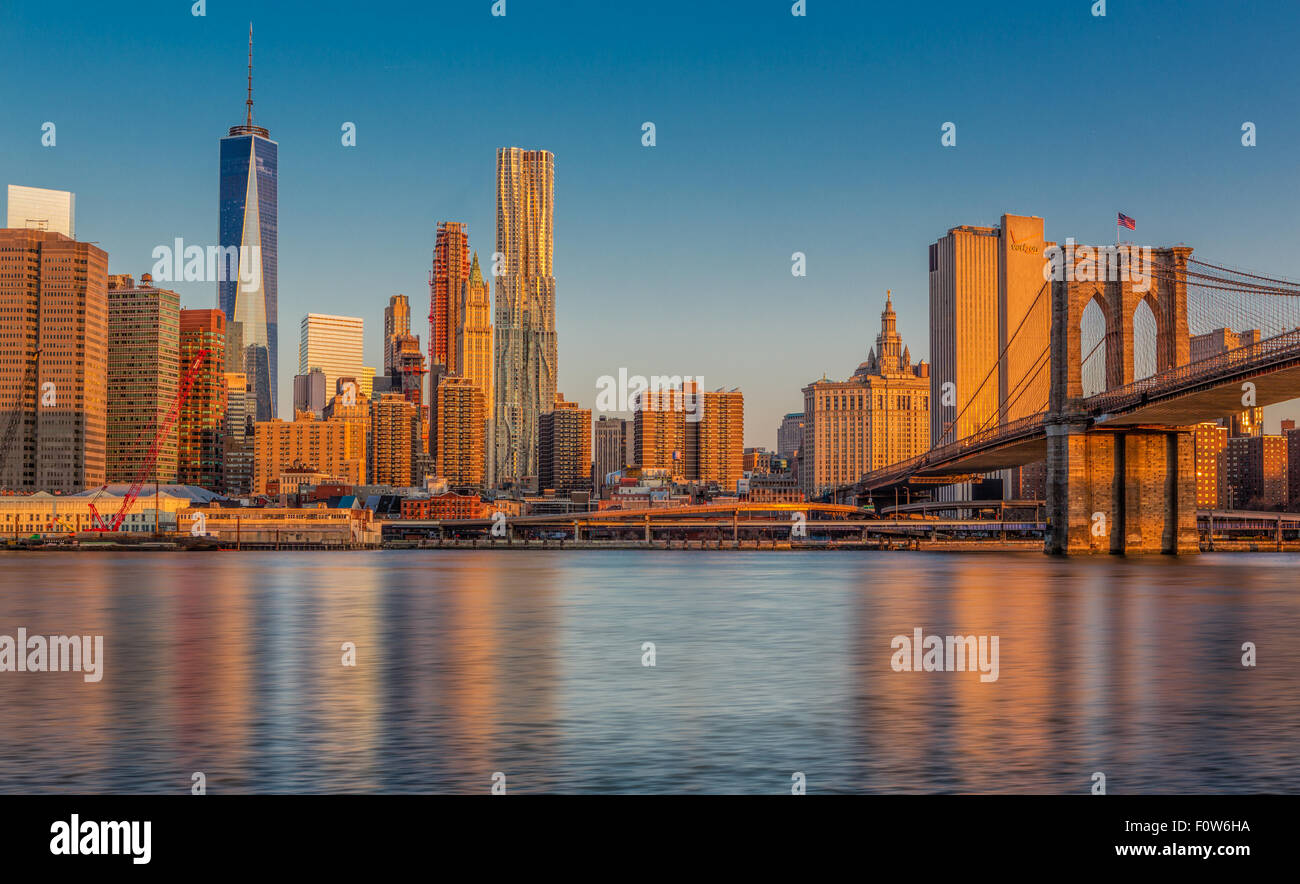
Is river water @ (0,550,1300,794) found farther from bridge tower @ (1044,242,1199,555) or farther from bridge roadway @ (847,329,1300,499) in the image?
bridge tower @ (1044,242,1199,555)

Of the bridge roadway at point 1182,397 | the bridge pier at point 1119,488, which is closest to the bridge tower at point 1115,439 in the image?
the bridge pier at point 1119,488

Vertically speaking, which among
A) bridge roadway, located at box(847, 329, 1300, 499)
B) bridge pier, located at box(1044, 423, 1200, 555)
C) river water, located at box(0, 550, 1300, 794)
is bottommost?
river water, located at box(0, 550, 1300, 794)

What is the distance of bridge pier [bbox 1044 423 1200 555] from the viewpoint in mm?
96438

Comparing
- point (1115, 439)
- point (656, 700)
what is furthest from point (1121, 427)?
point (656, 700)

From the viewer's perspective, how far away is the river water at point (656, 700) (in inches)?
729

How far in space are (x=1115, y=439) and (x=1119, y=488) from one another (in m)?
4.64

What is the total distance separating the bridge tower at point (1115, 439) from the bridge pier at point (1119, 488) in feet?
0.26

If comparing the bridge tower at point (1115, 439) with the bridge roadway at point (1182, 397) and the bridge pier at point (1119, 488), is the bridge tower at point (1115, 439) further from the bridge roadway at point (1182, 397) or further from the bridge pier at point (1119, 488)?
the bridge roadway at point (1182, 397)

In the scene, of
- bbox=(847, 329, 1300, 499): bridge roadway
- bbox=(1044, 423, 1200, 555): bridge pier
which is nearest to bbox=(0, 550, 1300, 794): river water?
bbox=(847, 329, 1300, 499): bridge roadway

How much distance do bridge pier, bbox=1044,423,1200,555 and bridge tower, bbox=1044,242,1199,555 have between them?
80 millimetres
